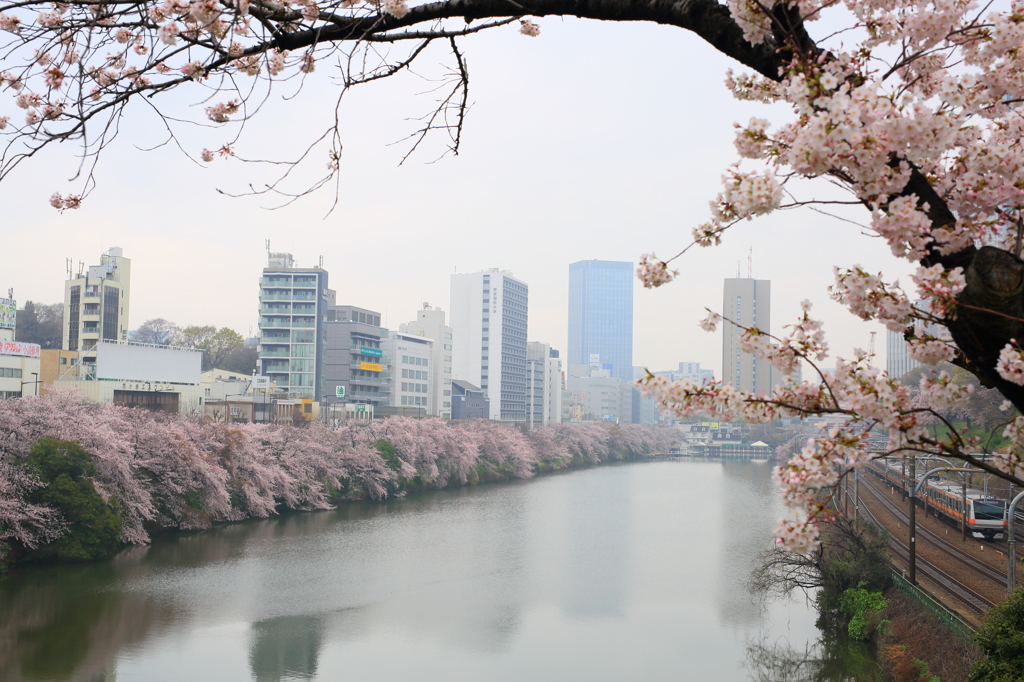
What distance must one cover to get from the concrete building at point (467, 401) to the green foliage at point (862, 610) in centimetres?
4573

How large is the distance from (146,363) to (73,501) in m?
13.1

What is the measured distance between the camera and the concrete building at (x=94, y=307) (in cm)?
3906

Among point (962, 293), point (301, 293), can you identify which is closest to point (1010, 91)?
point (962, 293)

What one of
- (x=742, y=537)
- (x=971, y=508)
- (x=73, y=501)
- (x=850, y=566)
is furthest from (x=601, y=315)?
(x=850, y=566)

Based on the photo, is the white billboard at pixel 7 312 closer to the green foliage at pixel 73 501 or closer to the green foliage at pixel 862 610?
the green foliage at pixel 73 501

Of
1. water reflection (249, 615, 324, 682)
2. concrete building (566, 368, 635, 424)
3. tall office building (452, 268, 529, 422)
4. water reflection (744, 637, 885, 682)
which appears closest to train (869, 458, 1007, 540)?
water reflection (744, 637, 885, 682)

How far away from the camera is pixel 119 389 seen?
1051 inches

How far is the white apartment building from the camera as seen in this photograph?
48.8 metres

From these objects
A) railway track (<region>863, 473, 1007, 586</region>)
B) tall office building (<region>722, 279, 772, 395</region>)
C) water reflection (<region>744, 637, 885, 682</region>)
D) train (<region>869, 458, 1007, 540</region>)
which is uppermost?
tall office building (<region>722, 279, 772, 395</region>)

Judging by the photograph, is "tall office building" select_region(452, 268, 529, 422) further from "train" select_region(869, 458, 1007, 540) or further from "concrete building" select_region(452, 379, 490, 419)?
"train" select_region(869, 458, 1007, 540)

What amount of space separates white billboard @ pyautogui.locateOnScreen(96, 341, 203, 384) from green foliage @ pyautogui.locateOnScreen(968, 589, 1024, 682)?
2608 centimetres

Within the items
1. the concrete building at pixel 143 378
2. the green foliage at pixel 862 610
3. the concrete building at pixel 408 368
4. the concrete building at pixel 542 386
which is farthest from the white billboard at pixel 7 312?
the concrete building at pixel 542 386

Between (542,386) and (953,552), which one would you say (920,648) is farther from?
(542,386)

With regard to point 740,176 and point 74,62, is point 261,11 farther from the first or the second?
point 740,176
